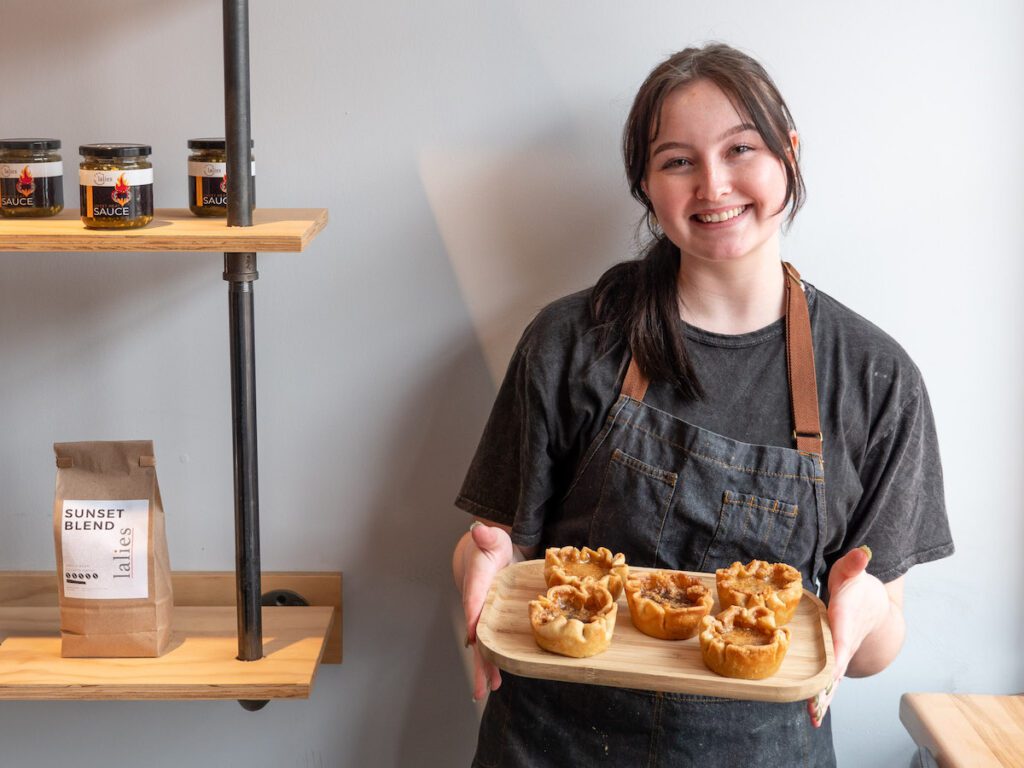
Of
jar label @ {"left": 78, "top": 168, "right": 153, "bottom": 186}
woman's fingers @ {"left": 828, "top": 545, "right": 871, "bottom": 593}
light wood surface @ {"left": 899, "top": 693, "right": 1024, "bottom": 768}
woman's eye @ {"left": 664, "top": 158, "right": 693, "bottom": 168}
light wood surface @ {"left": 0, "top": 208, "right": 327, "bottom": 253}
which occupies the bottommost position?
light wood surface @ {"left": 899, "top": 693, "right": 1024, "bottom": 768}

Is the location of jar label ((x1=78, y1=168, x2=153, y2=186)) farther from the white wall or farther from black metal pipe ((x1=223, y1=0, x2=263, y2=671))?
the white wall

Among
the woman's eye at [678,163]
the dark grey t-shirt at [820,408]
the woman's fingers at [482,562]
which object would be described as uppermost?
the woman's eye at [678,163]

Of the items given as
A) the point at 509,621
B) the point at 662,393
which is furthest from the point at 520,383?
the point at 509,621

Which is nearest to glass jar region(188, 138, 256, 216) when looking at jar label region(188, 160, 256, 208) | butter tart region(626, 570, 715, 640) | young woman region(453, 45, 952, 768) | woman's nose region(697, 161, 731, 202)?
jar label region(188, 160, 256, 208)

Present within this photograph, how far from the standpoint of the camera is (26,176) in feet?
4.45

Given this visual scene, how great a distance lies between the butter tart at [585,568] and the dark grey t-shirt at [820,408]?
0.13 metres

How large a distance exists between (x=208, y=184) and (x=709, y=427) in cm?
68

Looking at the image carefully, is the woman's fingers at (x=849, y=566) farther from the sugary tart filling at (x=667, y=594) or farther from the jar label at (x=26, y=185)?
the jar label at (x=26, y=185)

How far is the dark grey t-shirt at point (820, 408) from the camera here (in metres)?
1.43

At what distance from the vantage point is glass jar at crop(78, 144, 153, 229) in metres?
1.30

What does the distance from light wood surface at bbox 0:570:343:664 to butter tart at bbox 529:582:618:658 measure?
495 millimetres

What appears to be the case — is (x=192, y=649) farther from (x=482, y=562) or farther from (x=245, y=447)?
(x=482, y=562)

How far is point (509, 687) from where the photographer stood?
149 centimetres

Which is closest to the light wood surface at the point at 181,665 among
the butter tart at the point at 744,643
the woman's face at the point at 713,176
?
the butter tart at the point at 744,643
